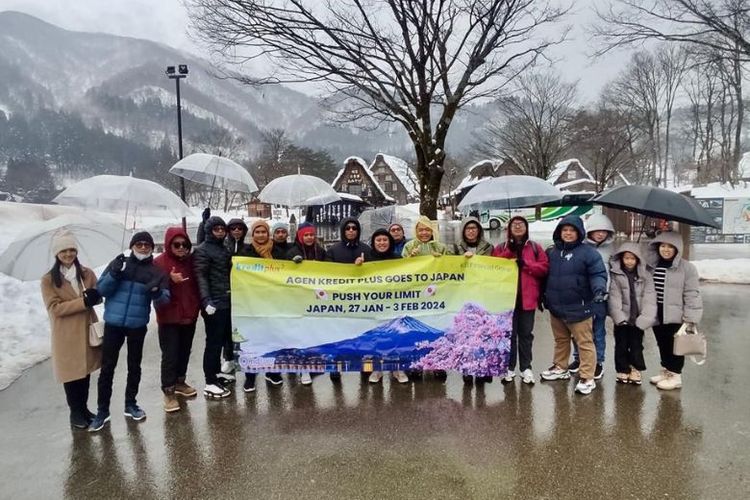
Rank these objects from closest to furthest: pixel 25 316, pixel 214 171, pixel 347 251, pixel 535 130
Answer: pixel 347 251 → pixel 214 171 → pixel 25 316 → pixel 535 130

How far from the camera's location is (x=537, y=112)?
2791 cm

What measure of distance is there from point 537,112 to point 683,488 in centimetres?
2792

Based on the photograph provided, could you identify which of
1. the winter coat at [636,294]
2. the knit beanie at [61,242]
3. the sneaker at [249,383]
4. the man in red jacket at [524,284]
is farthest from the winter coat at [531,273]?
the knit beanie at [61,242]

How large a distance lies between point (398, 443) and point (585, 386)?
2.12 metres

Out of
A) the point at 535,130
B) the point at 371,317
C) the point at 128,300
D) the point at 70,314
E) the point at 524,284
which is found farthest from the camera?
the point at 535,130

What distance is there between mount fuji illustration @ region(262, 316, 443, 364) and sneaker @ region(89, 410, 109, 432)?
1.47 metres

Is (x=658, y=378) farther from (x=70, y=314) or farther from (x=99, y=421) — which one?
(x=70, y=314)

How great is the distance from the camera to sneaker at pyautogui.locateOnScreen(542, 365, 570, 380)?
4.93 metres

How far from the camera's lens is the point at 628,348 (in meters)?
4.87

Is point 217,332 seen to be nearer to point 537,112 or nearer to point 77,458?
point 77,458

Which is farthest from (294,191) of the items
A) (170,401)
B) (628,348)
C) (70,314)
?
(628,348)

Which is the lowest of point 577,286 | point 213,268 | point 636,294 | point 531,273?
point 636,294

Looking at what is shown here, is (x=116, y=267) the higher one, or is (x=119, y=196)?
(x=119, y=196)

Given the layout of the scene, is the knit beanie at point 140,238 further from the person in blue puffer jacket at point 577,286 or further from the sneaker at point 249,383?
the person in blue puffer jacket at point 577,286
